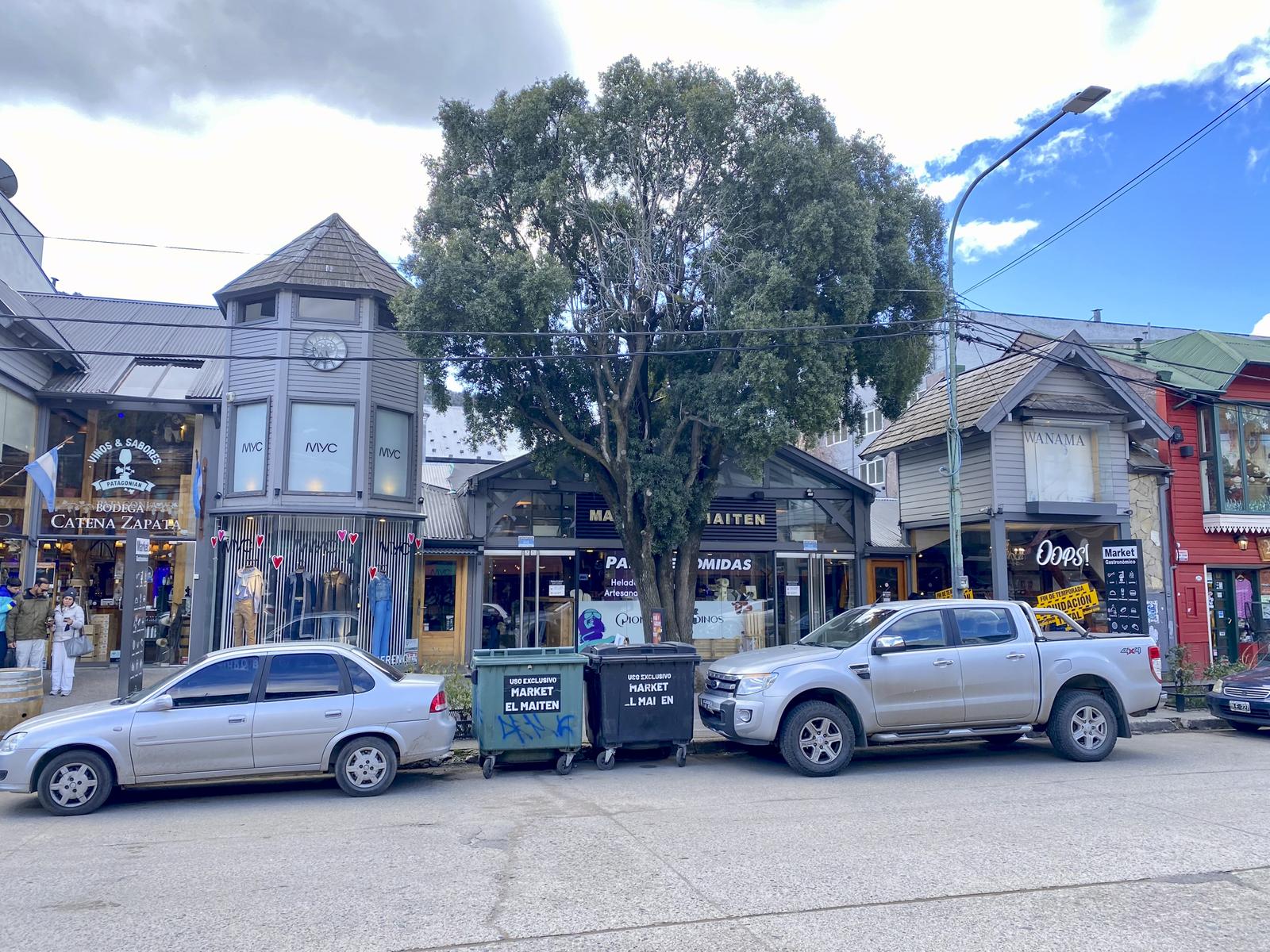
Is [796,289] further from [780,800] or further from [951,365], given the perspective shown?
[780,800]

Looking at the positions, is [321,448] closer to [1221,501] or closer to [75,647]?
[75,647]

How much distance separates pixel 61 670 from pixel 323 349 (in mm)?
6992

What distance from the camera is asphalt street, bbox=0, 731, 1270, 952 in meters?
5.29

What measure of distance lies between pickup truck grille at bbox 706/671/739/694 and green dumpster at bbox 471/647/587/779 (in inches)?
61.8

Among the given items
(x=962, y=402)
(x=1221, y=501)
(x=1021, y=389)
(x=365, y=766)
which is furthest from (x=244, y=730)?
(x=1221, y=501)

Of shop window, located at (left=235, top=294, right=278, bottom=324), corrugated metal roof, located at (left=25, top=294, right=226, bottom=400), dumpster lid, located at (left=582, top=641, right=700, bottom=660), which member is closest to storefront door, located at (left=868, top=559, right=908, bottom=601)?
dumpster lid, located at (left=582, top=641, right=700, bottom=660)

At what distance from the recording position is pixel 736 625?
20.2 m

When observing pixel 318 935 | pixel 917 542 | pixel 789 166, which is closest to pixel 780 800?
pixel 318 935

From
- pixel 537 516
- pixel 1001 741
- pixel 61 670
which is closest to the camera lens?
pixel 1001 741

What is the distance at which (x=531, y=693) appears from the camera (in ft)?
33.7

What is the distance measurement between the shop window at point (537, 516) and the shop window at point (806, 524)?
462 cm

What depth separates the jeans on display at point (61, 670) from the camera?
14.5m

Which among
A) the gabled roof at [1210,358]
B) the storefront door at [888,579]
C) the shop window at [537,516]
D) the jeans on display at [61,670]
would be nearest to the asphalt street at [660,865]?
the jeans on display at [61,670]

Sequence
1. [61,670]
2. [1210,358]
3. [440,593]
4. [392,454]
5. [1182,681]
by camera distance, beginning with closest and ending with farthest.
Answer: [61,670], [1182,681], [392,454], [440,593], [1210,358]
